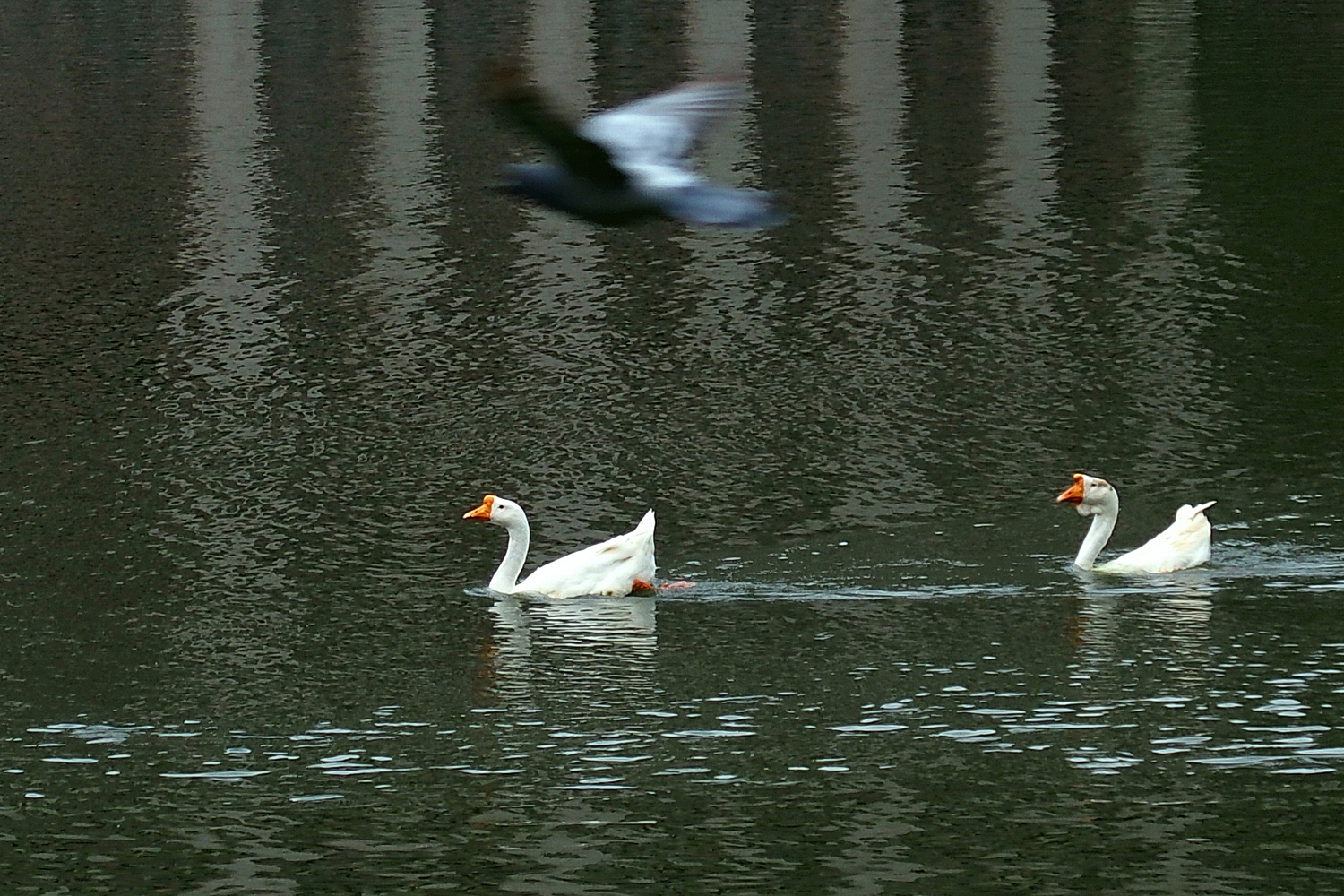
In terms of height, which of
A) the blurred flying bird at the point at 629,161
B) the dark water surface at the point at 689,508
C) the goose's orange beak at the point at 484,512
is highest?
the blurred flying bird at the point at 629,161

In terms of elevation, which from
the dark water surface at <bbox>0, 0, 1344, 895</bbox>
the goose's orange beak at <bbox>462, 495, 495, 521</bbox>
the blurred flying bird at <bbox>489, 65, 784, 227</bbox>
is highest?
the blurred flying bird at <bbox>489, 65, 784, 227</bbox>

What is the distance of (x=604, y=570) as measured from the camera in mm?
17984

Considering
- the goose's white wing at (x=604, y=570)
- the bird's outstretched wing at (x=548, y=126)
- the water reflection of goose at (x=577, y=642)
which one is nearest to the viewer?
the bird's outstretched wing at (x=548, y=126)

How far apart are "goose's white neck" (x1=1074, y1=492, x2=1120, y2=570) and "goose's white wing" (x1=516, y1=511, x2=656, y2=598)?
3099 mm

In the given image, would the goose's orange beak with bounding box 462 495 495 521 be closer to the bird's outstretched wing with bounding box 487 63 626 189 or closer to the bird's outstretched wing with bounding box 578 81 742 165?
the bird's outstretched wing with bounding box 578 81 742 165

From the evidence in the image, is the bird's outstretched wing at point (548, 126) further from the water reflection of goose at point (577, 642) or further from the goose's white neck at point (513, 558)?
the goose's white neck at point (513, 558)

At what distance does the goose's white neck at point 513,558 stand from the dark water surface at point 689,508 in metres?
0.23

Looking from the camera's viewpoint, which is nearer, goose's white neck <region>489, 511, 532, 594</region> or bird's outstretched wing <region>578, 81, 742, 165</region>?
bird's outstretched wing <region>578, 81, 742, 165</region>

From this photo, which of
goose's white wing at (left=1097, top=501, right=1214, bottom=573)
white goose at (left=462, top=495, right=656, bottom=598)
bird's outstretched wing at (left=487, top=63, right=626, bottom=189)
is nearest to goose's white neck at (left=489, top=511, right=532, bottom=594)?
white goose at (left=462, top=495, right=656, bottom=598)

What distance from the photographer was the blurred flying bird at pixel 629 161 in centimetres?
834

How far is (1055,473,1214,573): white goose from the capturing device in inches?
709

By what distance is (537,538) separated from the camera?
19688mm

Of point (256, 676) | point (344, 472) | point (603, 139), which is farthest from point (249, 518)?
point (603, 139)

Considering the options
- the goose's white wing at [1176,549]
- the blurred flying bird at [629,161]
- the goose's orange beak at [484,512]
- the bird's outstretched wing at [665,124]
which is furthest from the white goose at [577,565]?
the blurred flying bird at [629,161]
